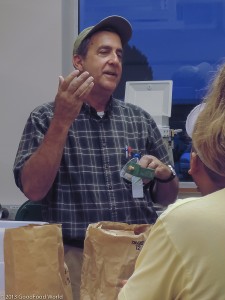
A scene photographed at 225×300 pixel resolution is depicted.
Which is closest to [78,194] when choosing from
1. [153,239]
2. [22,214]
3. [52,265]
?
[52,265]

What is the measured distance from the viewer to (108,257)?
1.91 metres

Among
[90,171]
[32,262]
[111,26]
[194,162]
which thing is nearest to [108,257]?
[32,262]

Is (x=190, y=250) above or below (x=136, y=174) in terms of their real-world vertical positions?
above

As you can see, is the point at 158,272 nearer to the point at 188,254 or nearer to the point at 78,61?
A: the point at 188,254

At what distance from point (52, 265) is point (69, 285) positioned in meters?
0.13

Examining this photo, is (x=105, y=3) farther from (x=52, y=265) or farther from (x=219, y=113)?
(x=219, y=113)

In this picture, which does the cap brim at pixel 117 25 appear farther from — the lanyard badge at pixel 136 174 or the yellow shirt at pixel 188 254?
the yellow shirt at pixel 188 254

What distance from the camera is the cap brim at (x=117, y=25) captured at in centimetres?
234

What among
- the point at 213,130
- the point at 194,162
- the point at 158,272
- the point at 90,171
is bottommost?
the point at 90,171

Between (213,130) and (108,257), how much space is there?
91 centimetres

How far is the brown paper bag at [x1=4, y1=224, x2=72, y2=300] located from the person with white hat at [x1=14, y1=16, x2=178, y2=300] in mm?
217

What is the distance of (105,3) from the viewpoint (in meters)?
3.54

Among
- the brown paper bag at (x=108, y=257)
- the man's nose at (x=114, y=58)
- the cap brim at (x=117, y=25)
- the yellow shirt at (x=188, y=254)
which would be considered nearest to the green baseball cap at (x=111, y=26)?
the cap brim at (x=117, y=25)

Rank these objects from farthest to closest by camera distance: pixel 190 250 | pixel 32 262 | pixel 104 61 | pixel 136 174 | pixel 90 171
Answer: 1. pixel 104 61
2. pixel 90 171
3. pixel 136 174
4. pixel 32 262
5. pixel 190 250
